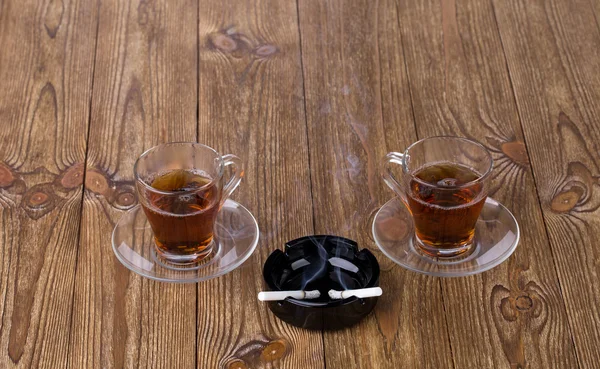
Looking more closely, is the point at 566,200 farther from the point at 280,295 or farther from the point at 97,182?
the point at 97,182

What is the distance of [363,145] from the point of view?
Answer: 4.99ft

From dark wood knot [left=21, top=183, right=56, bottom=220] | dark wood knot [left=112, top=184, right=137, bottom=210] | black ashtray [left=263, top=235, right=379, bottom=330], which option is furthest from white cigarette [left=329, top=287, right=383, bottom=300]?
dark wood knot [left=21, top=183, right=56, bottom=220]

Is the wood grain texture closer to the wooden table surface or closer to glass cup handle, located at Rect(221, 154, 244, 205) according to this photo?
the wooden table surface

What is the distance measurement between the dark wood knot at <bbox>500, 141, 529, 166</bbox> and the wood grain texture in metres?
0.34

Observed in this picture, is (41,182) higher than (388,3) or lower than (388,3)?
lower

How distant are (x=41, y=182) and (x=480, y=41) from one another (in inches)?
35.0

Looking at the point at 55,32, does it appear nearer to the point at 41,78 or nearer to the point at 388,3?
the point at 41,78

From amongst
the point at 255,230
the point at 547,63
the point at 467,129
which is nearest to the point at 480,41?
the point at 547,63

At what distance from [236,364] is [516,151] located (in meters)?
0.63

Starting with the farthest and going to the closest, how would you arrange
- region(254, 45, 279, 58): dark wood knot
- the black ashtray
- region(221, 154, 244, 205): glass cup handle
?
region(254, 45, 279, 58): dark wood knot < region(221, 154, 244, 205): glass cup handle < the black ashtray

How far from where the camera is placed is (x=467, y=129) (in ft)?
5.11

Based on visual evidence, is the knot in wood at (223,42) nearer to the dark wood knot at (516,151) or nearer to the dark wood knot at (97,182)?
the dark wood knot at (97,182)

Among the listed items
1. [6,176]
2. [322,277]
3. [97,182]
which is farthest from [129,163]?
[322,277]

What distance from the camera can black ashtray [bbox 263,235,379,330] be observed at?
117 cm
